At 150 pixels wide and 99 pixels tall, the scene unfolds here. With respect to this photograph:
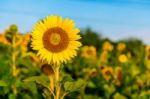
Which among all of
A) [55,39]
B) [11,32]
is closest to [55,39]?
[55,39]

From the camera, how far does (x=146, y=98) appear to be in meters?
4.96

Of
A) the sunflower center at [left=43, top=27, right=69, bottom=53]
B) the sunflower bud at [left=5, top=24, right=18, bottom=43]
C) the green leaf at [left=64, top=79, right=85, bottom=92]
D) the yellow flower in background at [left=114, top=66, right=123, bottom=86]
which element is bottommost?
the yellow flower in background at [left=114, top=66, right=123, bottom=86]

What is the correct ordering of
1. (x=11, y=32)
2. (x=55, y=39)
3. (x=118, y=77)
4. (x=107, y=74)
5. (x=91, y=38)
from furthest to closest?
A: 1. (x=91, y=38)
2. (x=107, y=74)
3. (x=118, y=77)
4. (x=11, y=32)
5. (x=55, y=39)

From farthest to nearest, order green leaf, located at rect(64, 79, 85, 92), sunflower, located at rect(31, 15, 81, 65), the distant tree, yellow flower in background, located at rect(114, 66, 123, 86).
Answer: the distant tree < yellow flower in background, located at rect(114, 66, 123, 86) < sunflower, located at rect(31, 15, 81, 65) < green leaf, located at rect(64, 79, 85, 92)

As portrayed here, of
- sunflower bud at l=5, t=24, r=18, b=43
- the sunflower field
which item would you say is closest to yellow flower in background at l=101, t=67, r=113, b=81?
the sunflower field

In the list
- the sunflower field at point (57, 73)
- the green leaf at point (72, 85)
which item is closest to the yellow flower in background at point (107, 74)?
the sunflower field at point (57, 73)

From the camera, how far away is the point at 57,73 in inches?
160

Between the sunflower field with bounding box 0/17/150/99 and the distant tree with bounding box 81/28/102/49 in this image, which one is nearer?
the sunflower field with bounding box 0/17/150/99

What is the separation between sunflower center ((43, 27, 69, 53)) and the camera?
14.0ft

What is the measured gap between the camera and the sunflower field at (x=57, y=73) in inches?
165

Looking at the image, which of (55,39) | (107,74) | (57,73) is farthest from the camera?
(107,74)

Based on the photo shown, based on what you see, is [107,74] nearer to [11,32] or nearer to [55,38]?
[11,32]

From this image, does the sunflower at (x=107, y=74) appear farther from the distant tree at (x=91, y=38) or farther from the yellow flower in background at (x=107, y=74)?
the distant tree at (x=91, y=38)

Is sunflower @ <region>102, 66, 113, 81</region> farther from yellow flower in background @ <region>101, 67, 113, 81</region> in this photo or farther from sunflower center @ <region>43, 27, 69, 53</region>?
sunflower center @ <region>43, 27, 69, 53</region>
